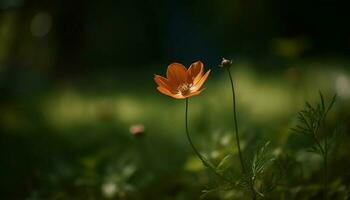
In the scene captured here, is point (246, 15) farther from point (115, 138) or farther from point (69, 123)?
point (115, 138)

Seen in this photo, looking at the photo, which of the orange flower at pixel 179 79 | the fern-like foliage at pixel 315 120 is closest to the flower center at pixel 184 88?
the orange flower at pixel 179 79

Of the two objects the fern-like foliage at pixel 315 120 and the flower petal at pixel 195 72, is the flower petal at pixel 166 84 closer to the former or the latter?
the flower petal at pixel 195 72

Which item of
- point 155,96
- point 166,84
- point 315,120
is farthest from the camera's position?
point 155,96

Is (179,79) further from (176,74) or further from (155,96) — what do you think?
(155,96)

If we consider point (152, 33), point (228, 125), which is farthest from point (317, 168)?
point (152, 33)

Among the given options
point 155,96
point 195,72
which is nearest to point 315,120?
point 195,72

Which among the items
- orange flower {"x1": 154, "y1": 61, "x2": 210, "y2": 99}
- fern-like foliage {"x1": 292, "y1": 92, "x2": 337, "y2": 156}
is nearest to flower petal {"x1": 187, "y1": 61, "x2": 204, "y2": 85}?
orange flower {"x1": 154, "y1": 61, "x2": 210, "y2": 99}
